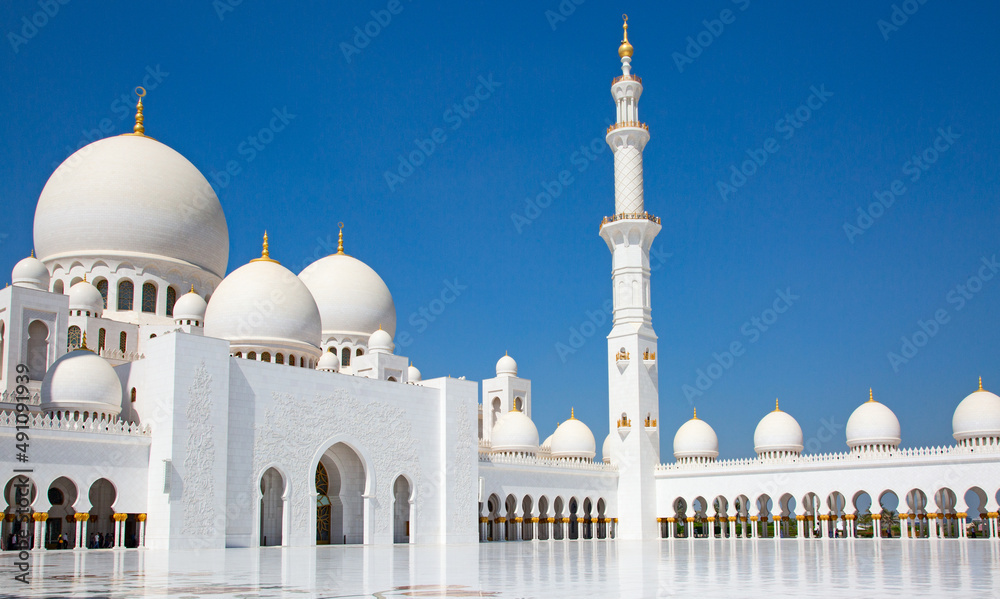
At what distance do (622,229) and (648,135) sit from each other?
333cm

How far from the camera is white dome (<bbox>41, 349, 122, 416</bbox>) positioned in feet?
62.3

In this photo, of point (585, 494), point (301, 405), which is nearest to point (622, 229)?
point (585, 494)

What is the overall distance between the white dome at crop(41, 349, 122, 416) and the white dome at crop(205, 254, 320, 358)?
3.85m

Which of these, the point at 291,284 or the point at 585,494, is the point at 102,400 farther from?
the point at 585,494

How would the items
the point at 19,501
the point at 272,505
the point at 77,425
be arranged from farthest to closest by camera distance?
the point at 272,505 → the point at 77,425 → the point at 19,501

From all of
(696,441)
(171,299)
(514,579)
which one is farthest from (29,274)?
(696,441)

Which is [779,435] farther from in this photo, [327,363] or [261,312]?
[261,312]

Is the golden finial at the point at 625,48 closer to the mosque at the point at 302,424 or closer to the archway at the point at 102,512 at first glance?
the mosque at the point at 302,424

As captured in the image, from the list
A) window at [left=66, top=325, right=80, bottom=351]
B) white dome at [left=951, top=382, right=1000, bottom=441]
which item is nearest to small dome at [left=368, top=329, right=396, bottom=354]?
window at [left=66, top=325, right=80, bottom=351]

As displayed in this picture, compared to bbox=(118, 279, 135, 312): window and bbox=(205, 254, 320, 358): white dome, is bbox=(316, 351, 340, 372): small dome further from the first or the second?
bbox=(118, 279, 135, 312): window

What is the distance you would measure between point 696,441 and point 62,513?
18.8 m

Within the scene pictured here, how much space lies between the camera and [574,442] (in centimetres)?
3134

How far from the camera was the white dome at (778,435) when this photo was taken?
2920 cm

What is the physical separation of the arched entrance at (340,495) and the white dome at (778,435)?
526 inches
